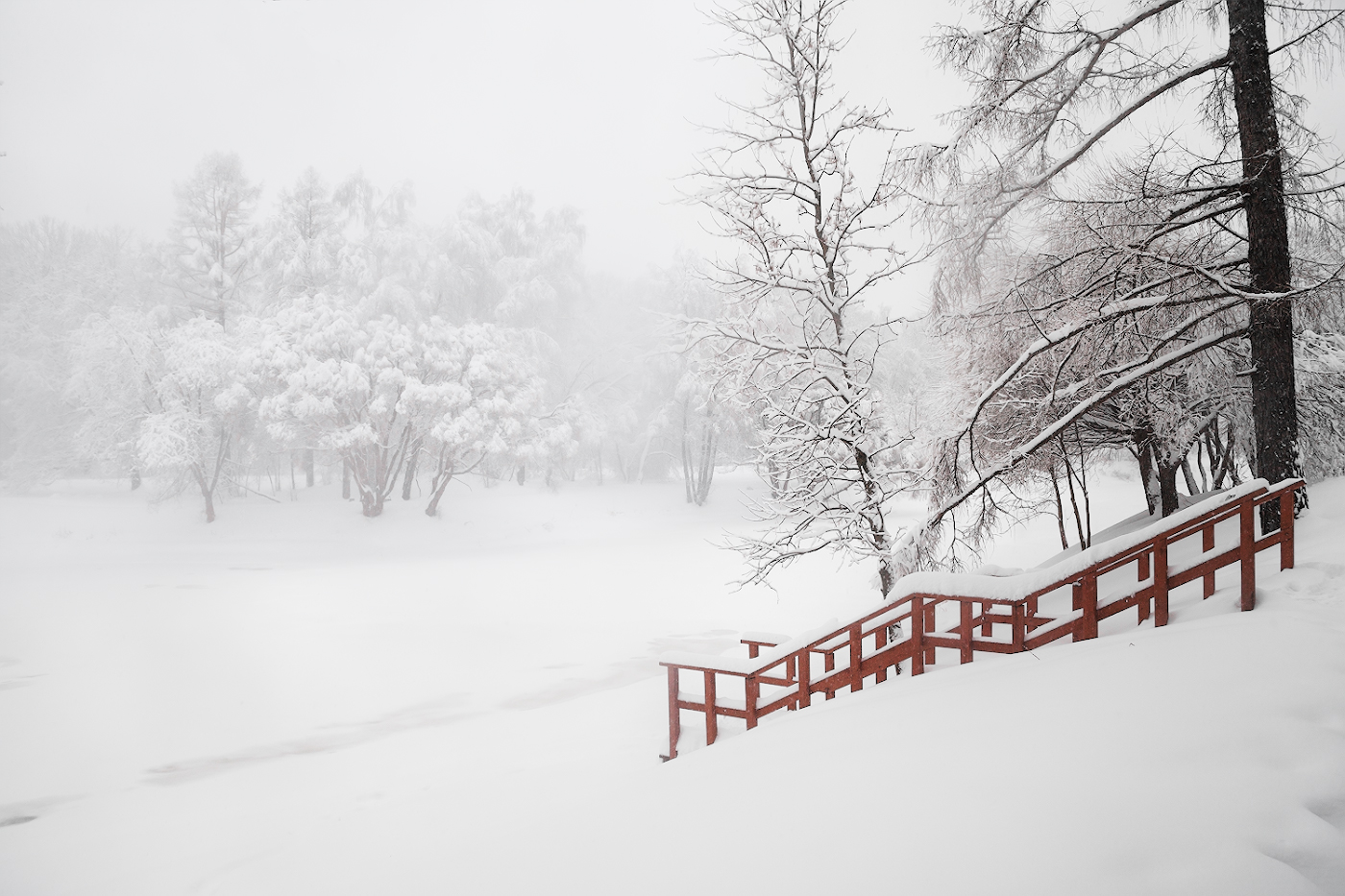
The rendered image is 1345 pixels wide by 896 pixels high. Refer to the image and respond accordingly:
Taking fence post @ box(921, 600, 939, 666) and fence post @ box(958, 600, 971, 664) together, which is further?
fence post @ box(921, 600, 939, 666)

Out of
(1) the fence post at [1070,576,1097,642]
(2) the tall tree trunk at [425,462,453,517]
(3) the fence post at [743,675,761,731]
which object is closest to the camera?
(1) the fence post at [1070,576,1097,642]

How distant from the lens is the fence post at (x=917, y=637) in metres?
4.77

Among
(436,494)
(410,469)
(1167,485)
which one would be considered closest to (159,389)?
(410,469)

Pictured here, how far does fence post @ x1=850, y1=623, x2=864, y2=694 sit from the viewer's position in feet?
16.7

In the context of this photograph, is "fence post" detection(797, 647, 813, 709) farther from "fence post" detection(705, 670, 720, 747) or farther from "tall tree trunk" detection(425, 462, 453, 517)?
"tall tree trunk" detection(425, 462, 453, 517)

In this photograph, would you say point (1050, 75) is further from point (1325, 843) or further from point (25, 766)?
point (25, 766)

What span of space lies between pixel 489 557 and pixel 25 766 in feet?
48.9

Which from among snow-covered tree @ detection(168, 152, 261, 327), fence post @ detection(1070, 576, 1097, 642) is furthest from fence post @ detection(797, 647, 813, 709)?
snow-covered tree @ detection(168, 152, 261, 327)

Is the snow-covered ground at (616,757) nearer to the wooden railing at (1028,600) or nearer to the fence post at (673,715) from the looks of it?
the wooden railing at (1028,600)

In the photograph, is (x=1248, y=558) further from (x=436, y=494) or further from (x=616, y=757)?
(x=436, y=494)

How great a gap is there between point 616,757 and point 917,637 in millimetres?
3278

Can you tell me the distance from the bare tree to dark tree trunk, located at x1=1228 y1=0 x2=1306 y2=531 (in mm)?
2664

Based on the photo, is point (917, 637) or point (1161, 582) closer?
point (1161, 582)

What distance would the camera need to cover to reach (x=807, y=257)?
24.8ft
